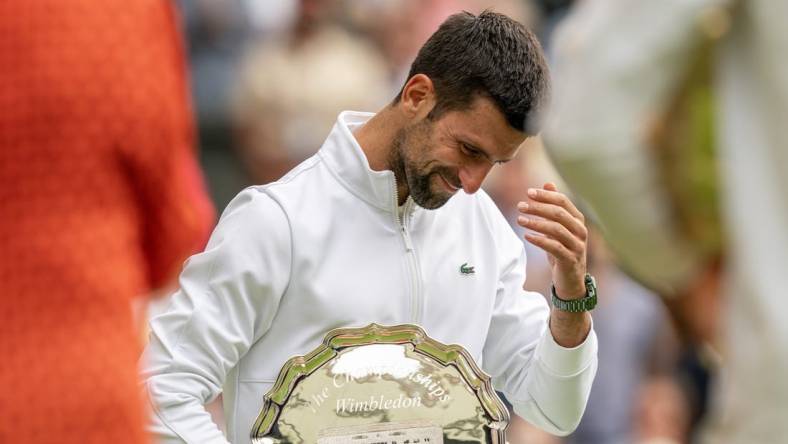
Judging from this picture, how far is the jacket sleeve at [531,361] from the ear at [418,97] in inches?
16.5

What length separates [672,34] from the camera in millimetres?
2041

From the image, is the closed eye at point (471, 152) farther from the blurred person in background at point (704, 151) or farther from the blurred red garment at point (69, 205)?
the blurred person in background at point (704, 151)

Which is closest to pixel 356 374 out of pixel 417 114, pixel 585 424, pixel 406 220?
pixel 406 220

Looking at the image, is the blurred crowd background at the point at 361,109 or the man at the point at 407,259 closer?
the man at the point at 407,259

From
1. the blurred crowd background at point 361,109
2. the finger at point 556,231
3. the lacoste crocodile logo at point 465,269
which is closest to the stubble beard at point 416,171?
the lacoste crocodile logo at point 465,269

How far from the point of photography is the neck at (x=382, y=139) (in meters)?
3.75

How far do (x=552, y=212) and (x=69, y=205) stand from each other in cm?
141

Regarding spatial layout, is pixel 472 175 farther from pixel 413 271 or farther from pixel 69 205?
pixel 69 205

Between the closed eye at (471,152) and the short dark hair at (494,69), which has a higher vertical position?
the short dark hair at (494,69)

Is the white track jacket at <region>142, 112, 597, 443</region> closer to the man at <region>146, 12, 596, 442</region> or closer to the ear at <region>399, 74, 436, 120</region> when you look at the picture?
the man at <region>146, 12, 596, 442</region>

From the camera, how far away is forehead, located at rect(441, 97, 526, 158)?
3.73 meters

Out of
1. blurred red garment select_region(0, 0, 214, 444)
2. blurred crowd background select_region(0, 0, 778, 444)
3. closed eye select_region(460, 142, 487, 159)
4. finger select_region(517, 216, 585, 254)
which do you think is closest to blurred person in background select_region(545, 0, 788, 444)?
blurred red garment select_region(0, 0, 214, 444)

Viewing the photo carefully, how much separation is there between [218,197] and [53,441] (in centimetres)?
553

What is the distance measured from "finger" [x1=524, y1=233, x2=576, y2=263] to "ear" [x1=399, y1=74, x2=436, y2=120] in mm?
476
